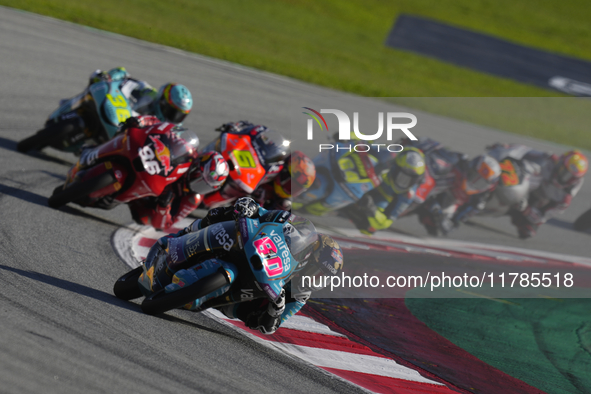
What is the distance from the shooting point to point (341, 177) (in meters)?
9.37

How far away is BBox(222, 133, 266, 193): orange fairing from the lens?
788cm

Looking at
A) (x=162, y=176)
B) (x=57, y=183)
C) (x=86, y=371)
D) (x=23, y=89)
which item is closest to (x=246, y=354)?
Result: (x=86, y=371)

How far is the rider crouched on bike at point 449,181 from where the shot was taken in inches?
420

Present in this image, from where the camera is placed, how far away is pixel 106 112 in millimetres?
8453

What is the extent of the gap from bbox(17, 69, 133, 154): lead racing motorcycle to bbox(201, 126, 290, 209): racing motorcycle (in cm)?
143

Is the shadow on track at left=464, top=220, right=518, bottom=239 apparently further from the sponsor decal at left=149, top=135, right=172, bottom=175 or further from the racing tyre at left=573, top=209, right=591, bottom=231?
the sponsor decal at left=149, top=135, right=172, bottom=175

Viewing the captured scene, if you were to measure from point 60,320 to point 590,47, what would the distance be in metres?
27.3

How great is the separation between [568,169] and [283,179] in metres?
6.25

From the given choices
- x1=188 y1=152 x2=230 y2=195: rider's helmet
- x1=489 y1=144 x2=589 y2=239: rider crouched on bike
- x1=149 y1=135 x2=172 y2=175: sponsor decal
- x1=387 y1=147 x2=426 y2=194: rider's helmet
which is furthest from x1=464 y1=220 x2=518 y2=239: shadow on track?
x1=149 y1=135 x2=172 y2=175: sponsor decal

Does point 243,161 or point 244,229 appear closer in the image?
point 244,229

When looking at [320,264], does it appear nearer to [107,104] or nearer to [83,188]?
[83,188]

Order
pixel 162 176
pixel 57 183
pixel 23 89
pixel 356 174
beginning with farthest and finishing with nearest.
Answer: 1. pixel 23 89
2. pixel 356 174
3. pixel 57 183
4. pixel 162 176

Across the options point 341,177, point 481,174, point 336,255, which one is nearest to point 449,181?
point 481,174

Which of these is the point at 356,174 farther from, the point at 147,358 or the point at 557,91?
the point at 557,91
